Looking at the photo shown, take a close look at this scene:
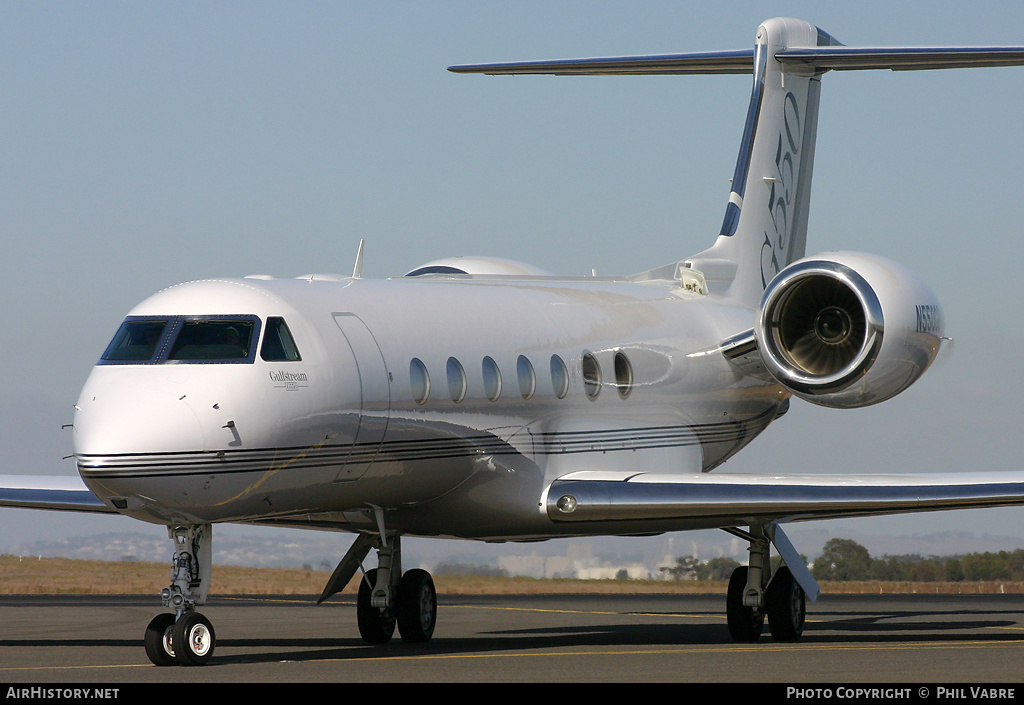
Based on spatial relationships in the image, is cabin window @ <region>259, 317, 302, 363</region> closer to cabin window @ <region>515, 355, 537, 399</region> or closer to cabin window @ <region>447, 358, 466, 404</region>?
cabin window @ <region>447, 358, 466, 404</region>

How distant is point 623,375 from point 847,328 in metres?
2.77

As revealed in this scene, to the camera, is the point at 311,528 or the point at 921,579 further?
the point at 921,579

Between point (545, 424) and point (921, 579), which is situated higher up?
point (545, 424)

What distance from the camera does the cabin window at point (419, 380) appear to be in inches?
624

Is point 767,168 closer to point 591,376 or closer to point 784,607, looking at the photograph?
Result: point 591,376

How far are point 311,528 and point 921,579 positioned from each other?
22.7m

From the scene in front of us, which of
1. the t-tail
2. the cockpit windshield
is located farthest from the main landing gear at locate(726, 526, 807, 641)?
the cockpit windshield

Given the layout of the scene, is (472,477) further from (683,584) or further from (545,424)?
(683,584)

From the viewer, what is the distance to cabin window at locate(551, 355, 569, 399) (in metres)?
18.3
